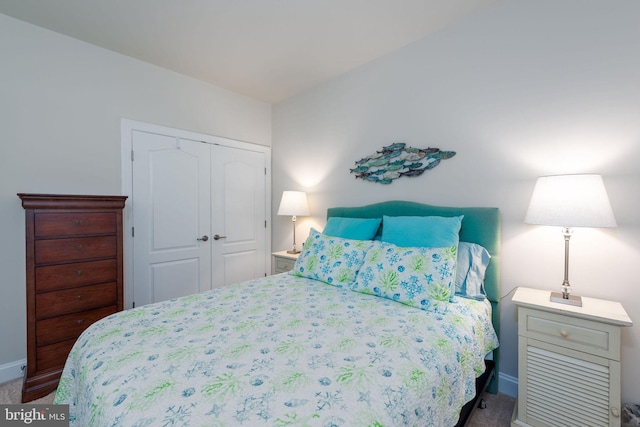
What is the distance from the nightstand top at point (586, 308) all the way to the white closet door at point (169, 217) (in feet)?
9.61

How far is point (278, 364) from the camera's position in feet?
3.37

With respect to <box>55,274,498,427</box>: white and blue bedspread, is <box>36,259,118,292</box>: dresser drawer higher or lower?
higher

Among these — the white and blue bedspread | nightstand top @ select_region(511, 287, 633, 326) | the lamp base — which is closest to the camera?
the white and blue bedspread

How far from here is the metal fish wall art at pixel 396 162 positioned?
2.32 metres

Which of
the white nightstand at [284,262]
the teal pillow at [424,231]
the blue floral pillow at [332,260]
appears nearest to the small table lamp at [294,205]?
the white nightstand at [284,262]

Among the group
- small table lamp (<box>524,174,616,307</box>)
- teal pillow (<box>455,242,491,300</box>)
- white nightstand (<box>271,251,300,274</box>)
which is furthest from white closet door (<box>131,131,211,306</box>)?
small table lamp (<box>524,174,616,307</box>)

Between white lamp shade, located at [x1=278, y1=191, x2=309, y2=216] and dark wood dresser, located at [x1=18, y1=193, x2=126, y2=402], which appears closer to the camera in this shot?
dark wood dresser, located at [x1=18, y1=193, x2=126, y2=402]

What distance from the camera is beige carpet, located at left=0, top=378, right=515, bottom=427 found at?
1.69 m

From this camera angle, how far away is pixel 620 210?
5.22 feet

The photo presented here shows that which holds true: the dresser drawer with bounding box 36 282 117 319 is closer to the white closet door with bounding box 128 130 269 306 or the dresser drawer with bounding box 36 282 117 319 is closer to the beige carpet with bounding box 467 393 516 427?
the white closet door with bounding box 128 130 269 306

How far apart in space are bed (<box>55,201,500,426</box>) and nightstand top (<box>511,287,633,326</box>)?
246 mm

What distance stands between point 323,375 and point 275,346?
0.29m

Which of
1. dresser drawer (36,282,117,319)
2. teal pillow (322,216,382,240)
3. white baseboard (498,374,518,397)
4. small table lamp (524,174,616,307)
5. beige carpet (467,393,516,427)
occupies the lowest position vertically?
beige carpet (467,393,516,427)

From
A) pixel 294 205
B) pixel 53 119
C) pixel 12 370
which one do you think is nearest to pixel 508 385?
pixel 294 205
